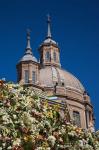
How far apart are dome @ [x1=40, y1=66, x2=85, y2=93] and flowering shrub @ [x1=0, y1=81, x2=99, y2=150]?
47.9m

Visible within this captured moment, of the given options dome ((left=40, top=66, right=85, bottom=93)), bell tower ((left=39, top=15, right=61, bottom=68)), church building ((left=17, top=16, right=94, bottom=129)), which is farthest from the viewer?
bell tower ((left=39, top=15, right=61, bottom=68))

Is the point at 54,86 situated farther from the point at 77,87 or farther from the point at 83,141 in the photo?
the point at 83,141

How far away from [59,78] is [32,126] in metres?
51.2

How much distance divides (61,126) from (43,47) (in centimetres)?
5911

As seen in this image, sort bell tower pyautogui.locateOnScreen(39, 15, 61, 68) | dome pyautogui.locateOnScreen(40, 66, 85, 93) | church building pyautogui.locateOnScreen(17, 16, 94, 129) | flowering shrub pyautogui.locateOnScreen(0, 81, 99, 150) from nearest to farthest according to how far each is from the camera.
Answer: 1. flowering shrub pyautogui.locateOnScreen(0, 81, 99, 150)
2. church building pyautogui.locateOnScreen(17, 16, 94, 129)
3. dome pyautogui.locateOnScreen(40, 66, 85, 93)
4. bell tower pyautogui.locateOnScreen(39, 15, 61, 68)

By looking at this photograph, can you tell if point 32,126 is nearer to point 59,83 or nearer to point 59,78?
point 59,83

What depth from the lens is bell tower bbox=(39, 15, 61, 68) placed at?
6838cm

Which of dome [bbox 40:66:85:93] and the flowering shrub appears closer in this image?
the flowering shrub

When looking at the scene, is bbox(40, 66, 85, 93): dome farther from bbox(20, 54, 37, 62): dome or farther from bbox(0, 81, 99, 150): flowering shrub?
bbox(0, 81, 99, 150): flowering shrub

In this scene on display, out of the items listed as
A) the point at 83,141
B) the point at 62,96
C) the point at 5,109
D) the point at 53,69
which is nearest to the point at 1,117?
the point at 5,109

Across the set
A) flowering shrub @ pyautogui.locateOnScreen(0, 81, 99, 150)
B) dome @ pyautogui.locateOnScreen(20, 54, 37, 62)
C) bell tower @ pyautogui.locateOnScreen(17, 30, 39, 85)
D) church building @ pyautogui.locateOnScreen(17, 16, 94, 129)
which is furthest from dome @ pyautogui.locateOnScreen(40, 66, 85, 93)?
flowering shrub @ pyautogui.locateOnScreen(0, 81, 99, 150)

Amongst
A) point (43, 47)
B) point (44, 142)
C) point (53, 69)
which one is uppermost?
point (43, 47)

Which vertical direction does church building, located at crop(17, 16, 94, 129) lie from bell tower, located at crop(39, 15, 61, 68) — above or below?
below

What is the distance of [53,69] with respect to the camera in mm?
64625
